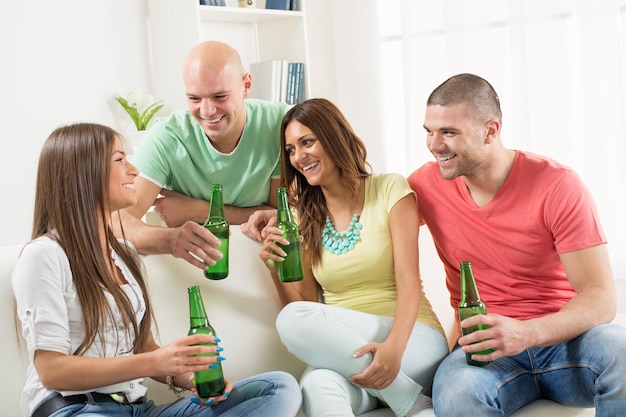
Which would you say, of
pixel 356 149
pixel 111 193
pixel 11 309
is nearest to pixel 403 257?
pixel 356 149

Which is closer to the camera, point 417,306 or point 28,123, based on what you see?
point 417,306

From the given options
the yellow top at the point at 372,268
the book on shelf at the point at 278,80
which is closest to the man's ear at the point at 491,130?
the yellow top at the point at 372,268

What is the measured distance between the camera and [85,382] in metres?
1.77

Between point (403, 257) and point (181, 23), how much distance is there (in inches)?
85.0

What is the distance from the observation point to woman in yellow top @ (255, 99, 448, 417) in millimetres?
2162

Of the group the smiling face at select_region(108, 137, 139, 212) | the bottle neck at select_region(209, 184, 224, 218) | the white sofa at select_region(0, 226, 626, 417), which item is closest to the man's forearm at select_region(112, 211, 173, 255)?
the white sofa at select_region(0, 226, 626, 417)

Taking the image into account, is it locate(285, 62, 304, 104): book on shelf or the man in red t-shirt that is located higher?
locate(285, 62, 304, 104): book on shelf

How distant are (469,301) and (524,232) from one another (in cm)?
32

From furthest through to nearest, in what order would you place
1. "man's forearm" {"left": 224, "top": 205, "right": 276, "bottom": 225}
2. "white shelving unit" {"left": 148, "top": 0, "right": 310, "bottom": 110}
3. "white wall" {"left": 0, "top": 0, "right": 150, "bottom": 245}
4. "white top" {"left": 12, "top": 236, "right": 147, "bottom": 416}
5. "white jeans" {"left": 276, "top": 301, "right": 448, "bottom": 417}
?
1. "white shelving unit" {"left": 148, "top": 0, "right": 310, "bottom": 110}
2. "white wall" {"left": 0, "top": 0, "right": 150, "bottom": 245}
3. "man's forearm" {"left": 224, "top": 205, "right": 276, "bottom": 225}
4. "white jeans" {"left": 276, "top": 301, "right": 448, "bottom": 417}
5. "white top" {"left": 12, "top": 236, "right": 147, "bottom": 416}

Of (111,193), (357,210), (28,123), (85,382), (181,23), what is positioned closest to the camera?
(85,382)

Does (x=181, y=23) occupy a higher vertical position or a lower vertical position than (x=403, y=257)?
higher

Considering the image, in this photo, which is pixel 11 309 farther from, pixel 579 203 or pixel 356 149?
pixel 579 203

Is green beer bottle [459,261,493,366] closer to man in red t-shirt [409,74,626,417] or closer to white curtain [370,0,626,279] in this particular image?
man in red t-shirt [409,74,626,417]

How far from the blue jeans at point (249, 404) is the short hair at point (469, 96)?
0.90 meters
